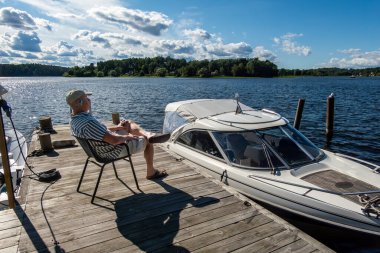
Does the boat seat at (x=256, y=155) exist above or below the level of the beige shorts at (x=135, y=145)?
below

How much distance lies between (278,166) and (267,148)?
1.49 ft

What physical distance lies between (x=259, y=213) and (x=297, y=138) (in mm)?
3073

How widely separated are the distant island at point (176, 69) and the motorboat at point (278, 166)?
120468 millimetres

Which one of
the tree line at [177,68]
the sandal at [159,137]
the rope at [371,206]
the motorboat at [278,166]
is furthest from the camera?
the tree line at [177,68]

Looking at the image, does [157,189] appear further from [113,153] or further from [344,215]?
[344,215]

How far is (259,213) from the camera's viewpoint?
4781 millimetres

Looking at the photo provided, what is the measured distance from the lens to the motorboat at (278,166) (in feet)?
17.3

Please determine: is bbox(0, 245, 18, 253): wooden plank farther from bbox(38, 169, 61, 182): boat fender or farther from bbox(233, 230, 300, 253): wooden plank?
bbox(233, 230, 300, 253): wooden plank

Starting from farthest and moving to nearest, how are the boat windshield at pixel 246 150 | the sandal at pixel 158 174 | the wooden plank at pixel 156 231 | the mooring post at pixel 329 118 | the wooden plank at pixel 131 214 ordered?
the mooring post at pixel 329 118 → the boat windshield at pixel 246 150 → the sandal at pixel 158 174 → the wooden plank at pixel 131 214 → the wooden plank at pixel 156 231

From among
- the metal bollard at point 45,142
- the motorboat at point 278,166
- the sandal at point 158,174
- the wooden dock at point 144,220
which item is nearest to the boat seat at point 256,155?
the motorboat at point 278,166

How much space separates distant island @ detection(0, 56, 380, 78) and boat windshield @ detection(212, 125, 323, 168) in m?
121

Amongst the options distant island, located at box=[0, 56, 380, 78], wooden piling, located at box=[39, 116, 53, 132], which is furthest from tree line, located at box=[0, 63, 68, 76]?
wooden piling, located at box=[39, 116, 53, 132]

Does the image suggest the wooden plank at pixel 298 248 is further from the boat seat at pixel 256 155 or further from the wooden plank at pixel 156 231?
the boat seat at pixel 256 155

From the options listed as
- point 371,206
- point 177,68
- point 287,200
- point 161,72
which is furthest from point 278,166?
point 177,68
